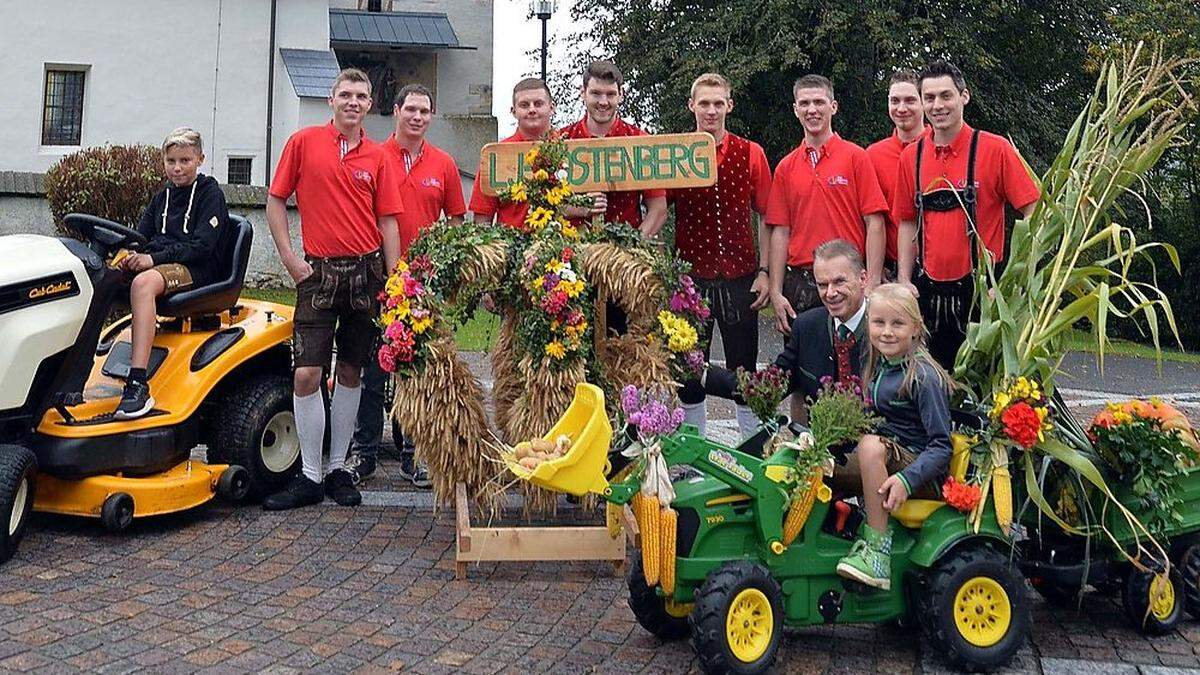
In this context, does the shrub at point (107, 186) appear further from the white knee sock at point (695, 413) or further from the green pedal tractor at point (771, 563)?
the green pedal tractor at point (771, 563)

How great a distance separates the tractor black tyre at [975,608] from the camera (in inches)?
160

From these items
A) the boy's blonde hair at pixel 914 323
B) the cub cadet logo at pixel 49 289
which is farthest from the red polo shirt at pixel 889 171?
the cub cadet logo at pixel 49 289

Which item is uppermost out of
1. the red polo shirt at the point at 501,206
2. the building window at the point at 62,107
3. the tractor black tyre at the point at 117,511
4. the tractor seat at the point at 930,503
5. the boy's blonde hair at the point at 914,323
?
the building window at the point at 62,107

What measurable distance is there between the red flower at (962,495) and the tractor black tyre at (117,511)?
3.37 m

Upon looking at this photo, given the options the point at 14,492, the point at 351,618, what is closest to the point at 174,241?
the point at 14,492

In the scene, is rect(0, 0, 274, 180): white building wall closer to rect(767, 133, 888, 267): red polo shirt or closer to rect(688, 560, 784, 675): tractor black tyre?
→ rect(767, 133, 888, 267): red polo shirt

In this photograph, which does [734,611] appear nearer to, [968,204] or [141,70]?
[968,204]

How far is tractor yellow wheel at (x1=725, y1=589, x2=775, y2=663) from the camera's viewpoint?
3.86 metres

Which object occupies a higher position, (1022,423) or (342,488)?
(1022,423)

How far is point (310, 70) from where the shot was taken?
23.3 m

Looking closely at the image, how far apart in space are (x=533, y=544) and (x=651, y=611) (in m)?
0.92

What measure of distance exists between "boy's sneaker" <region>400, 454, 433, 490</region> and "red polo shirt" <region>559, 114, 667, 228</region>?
168 cm

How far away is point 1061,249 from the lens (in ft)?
15.0

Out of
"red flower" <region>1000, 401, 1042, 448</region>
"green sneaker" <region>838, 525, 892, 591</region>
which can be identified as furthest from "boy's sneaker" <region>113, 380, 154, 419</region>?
"red flower" <region>1000, 401, 1042, 448</region>
